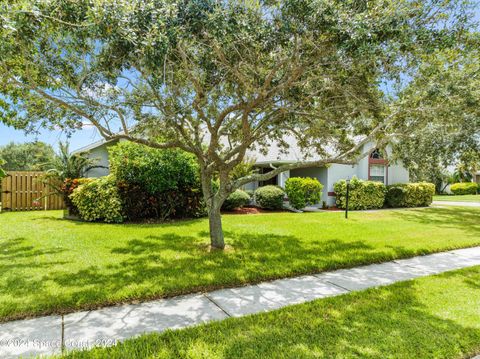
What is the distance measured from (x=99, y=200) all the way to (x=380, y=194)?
1506 cm

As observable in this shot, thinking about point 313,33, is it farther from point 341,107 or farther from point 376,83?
point 341,107

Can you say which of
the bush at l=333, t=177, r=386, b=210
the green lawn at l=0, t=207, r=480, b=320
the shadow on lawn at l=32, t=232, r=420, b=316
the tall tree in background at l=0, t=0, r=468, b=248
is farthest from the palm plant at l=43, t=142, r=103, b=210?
the bush at l=333, t=177, r=386, b=210

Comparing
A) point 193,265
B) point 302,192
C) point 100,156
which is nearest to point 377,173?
point 302,192

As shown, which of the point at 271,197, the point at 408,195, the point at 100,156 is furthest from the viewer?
the point at 408,195

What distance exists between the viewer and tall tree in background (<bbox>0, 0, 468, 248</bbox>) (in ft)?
13.6

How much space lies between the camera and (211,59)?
19.0 feet

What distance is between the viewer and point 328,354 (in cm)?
294

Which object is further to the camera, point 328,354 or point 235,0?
point 235,0

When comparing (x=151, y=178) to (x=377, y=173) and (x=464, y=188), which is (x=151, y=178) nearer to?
(x=377, y=173)

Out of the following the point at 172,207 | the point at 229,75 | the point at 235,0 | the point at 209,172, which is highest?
the point at 235,0

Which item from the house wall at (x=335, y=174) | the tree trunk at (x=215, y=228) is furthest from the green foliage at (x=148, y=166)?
the house wall at (x=335, y=174)

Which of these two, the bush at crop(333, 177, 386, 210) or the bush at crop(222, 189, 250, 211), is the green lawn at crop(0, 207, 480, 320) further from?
the bush at crop(333, 177, 386, 210)

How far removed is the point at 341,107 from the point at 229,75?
9.35ft

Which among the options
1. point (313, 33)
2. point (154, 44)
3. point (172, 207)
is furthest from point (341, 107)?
point (172, 207)
